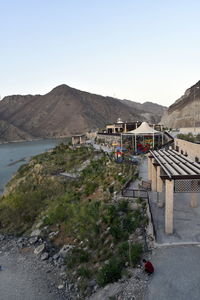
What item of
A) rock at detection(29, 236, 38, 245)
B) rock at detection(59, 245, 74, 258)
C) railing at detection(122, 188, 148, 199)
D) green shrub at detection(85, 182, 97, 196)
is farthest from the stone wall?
rock at detection(59, 245, 74, 258)

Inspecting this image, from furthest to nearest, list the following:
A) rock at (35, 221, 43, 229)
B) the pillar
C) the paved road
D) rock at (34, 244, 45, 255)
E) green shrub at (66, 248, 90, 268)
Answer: rock at (35, 221, 43, 229), rock at (34, 244, 45, 255), the pillar, green shrub at (66, 248, 90, 268), the paved road

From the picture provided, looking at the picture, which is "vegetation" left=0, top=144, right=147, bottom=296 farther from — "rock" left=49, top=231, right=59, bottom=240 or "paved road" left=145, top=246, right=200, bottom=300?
"paved road" left=145, top=246, right=200, bottom=300

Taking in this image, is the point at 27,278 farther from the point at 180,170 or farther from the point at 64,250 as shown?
the point at 180,170

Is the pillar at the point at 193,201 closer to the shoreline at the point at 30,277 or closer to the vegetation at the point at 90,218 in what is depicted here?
the vegetation at the point at 90,218

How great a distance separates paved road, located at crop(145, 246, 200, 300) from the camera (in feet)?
18.6

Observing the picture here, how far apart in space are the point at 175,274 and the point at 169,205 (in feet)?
7.41

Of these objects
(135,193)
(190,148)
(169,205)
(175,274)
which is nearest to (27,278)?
(175,274)

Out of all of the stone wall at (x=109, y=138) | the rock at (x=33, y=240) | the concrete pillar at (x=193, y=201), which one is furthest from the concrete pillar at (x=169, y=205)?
the stone wall at (x=109, y=138)

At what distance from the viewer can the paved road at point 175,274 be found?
568 cm

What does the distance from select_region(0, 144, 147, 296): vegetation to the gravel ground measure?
32.1 inches

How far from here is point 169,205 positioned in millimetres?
8000

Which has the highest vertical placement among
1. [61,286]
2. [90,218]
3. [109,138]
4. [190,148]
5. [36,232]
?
[109,138]

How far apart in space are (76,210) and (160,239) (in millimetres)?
6034

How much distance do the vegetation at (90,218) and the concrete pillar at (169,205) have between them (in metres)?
1.27
